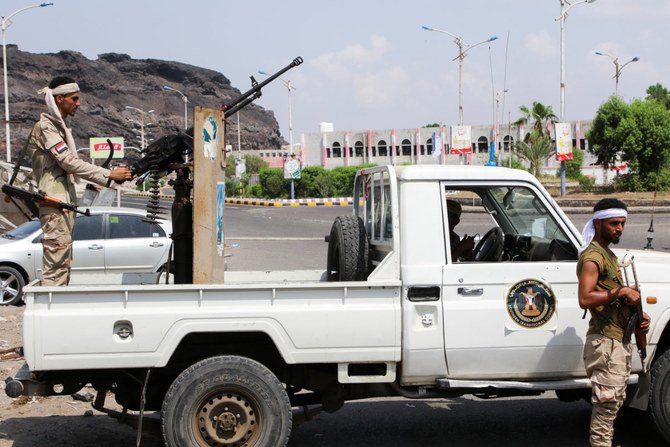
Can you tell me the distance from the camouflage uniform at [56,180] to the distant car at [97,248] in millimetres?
7197

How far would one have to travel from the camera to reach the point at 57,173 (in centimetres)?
580

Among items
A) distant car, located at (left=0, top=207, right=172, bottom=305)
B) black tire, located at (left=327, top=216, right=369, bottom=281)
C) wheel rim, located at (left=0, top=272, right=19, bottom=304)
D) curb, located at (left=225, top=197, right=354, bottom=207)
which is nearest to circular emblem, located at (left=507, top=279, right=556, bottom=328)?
black tire, located at (left=327, top=216, right=369, bottom=281)

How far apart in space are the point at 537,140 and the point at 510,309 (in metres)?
52.2

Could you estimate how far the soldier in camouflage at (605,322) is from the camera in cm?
496

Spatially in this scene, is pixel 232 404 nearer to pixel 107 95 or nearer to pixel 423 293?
pixel 423 293

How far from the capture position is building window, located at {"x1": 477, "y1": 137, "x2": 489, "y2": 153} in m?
99.6

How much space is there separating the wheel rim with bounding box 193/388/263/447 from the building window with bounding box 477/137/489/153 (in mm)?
96319

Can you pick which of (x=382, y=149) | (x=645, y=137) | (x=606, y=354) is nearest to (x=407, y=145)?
(x=382, y=149)

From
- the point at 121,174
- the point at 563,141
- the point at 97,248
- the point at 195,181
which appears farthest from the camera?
the point at 563,141

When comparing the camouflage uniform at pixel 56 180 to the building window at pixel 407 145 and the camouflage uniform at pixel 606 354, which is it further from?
the building window at pixel 407 145

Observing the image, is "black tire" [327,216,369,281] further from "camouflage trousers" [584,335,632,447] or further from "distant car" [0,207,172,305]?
"distant car" [0,207,172,305]

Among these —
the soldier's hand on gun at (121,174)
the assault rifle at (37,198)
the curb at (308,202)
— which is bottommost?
the curb at (308,202)

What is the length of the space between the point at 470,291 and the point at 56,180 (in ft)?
9.60

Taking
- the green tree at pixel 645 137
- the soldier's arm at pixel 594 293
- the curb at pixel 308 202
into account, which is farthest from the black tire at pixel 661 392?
the curb at pixel 308 202
